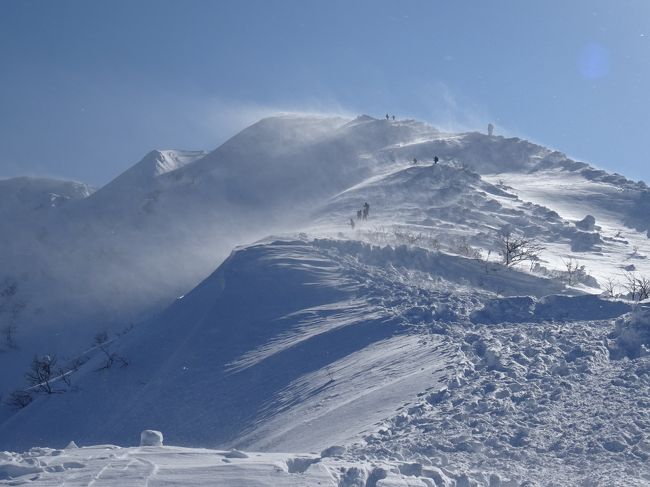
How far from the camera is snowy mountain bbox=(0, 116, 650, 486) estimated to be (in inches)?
355

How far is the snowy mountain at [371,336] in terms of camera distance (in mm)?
9023

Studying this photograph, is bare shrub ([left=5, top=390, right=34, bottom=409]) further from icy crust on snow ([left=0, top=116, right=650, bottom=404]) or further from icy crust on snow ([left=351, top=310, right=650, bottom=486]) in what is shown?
icy crust on snow ([left=351, top=310, right=650, bottom=486])

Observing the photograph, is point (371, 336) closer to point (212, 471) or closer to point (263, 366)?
point (263, 366)

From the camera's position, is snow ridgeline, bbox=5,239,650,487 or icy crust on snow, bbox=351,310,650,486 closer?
icy crust on snow, bbox=351,310,650,486

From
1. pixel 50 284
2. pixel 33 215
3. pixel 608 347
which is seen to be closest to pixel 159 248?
pixel 50 284

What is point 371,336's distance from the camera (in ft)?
48.0

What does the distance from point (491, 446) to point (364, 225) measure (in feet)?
63.2

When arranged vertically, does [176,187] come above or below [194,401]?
above

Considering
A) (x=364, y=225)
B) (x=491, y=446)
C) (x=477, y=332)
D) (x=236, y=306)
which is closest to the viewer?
(x=491, y=446)

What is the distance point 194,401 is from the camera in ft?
46.2

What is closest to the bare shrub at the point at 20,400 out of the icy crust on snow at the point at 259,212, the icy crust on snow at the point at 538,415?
the icy crust on snow at the point at 259,212

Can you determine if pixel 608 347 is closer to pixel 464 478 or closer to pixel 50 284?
pixel 464 478

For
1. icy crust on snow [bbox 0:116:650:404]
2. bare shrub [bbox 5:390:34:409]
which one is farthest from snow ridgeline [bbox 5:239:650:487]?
icy crust on snow [bbox 0:116:650:404]

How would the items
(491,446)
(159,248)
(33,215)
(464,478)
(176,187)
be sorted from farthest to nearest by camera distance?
(33,215) → (176,187) → (159,248) → (491,446) → (464,478)
